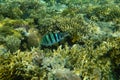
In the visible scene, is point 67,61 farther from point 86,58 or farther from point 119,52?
point 119,52

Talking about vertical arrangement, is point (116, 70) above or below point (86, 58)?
below

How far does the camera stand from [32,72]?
432 cm

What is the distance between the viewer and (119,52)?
544 centimetres

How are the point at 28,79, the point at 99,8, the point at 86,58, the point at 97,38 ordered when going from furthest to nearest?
the point at 99,8 < the point at 97,38 < the point at 86,58 < the point at 28,79

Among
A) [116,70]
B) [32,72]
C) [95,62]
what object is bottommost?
[116,70]

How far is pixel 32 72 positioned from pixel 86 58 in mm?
1365

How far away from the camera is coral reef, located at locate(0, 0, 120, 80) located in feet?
14.1

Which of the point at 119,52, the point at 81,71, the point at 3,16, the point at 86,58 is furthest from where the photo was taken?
the point at 3,16

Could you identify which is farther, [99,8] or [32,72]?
[99,8]

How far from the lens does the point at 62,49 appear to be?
17.6 ft

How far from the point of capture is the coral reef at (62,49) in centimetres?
430

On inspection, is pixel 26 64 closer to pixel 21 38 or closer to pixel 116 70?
pixel 21 38

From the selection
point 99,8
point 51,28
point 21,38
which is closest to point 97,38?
point 51,28

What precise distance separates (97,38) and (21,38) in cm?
203
